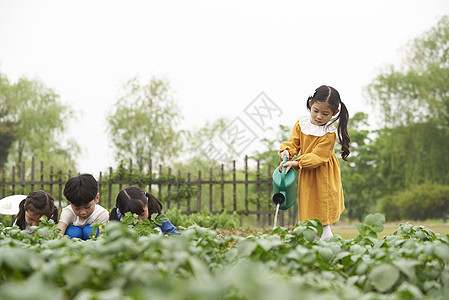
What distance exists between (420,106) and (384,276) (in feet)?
→ 70.6

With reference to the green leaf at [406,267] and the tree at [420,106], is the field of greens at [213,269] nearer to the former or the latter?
the green leaf at [406,267]

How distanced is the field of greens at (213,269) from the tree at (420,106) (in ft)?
64.9

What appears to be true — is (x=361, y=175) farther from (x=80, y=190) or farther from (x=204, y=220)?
(x=80, y=190)

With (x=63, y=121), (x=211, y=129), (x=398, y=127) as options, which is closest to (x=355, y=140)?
(x=398, y=127)

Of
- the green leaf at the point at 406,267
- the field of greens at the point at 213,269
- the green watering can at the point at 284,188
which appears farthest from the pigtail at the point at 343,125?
the green leaf at the point at 406,267

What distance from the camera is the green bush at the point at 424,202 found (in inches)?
773

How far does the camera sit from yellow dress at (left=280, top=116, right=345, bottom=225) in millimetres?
3855

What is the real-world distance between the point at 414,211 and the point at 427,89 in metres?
5.66

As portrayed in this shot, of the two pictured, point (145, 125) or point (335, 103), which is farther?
point (145, 125)

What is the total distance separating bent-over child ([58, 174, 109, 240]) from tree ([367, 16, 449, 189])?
18.6 meters

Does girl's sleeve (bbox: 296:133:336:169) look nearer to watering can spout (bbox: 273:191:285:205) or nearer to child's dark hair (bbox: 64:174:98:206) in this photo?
watering can spout (bbox: 273:191:285:205)

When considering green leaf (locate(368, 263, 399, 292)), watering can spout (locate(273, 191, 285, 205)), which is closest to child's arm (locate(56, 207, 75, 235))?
watering can spout (locate(273, 191, 285, 205))

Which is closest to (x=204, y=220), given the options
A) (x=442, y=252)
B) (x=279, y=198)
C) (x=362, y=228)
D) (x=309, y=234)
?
(x=279, y=198)

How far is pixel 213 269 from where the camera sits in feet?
4.97
